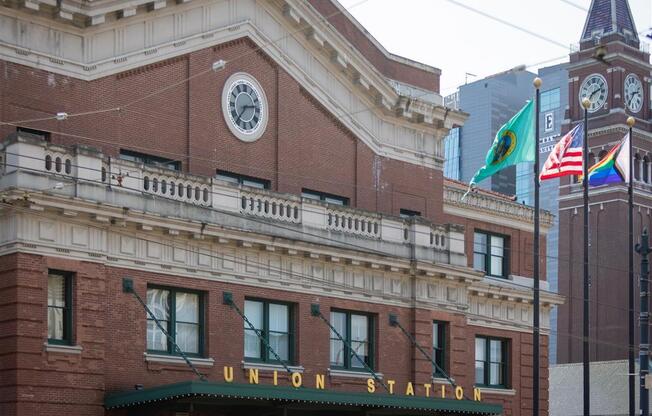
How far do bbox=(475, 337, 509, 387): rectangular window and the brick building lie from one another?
11 centimetres

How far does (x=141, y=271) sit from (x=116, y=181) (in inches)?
106

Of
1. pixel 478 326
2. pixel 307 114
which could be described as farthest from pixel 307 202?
pixel 478 326

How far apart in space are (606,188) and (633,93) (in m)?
8.16

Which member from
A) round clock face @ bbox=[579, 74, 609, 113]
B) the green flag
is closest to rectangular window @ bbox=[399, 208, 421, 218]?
the green flag

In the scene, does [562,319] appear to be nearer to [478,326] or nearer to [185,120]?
[478,326]

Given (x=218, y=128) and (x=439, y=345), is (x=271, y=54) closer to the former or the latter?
(x=218, y=128)

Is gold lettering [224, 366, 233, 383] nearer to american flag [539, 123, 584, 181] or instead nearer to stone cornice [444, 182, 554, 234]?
stone cornice [444, 182, 554, 234]

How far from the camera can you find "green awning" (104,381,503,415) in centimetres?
3753

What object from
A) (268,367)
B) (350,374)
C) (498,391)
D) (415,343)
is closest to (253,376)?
(268,367)

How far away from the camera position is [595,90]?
363ft

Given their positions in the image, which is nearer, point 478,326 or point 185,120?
point 185,120

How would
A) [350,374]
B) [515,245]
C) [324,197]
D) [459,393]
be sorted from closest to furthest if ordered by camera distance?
[350,374] < [324,197] < [459,393] < [515,245]

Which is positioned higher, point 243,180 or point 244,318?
point 243,180

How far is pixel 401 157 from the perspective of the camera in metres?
50.2
